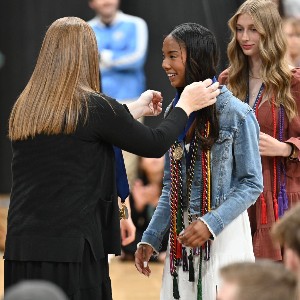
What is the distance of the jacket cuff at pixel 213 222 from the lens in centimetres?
344

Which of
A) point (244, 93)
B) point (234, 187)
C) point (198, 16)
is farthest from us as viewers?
point (198, 16)

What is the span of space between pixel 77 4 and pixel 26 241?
589 centimetres

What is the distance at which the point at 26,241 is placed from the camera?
10.9 feet

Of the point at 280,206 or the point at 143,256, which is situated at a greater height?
the point at 280,206

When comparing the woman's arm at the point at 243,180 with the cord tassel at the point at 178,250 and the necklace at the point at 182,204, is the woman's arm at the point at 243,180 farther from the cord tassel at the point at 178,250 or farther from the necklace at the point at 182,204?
the cord tassel at the point at 178,250

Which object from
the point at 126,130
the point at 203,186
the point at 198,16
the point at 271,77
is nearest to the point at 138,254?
the point at 203,186

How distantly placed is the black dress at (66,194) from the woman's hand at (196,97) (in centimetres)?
19

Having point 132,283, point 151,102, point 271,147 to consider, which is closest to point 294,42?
point 132,283

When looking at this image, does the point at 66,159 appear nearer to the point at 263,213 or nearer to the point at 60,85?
the point at 60,85

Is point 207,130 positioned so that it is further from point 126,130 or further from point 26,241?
point 26,241

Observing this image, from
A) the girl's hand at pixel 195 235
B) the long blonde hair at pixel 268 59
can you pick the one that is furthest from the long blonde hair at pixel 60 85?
the long blonde hair at pixel 268 59

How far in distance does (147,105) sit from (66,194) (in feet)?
2.29

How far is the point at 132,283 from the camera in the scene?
22.6 ft

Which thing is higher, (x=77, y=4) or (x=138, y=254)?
(x=77, y=4)
